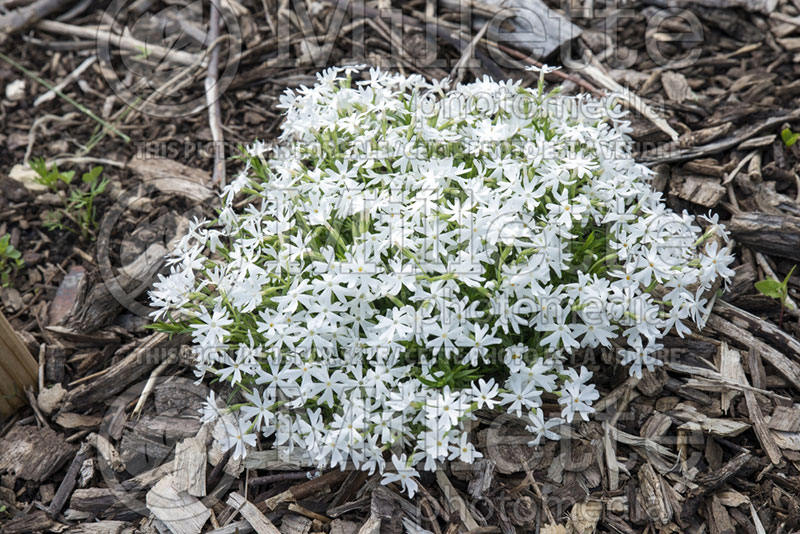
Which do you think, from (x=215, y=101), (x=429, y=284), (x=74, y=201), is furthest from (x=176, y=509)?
(x=215, y=101)

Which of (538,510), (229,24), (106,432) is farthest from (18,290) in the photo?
(538,510)

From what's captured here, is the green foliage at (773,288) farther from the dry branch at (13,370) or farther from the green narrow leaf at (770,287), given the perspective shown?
the dry branch at (13,370)

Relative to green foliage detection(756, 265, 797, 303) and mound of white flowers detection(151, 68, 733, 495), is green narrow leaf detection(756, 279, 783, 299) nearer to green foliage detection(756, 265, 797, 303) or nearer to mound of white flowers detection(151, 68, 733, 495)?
green foliage detection(756, 265, 797, 303)

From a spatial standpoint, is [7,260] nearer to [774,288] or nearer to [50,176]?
[50,176]

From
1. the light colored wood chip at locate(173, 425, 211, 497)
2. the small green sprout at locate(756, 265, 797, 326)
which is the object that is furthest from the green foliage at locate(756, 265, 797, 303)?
the light colored wood chip at locate(173, 425, 211, 497)

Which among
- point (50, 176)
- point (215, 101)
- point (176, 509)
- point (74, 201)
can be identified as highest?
point (215, 101)

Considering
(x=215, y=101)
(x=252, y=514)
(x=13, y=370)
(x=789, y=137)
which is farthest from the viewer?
(x=215, y=101)
